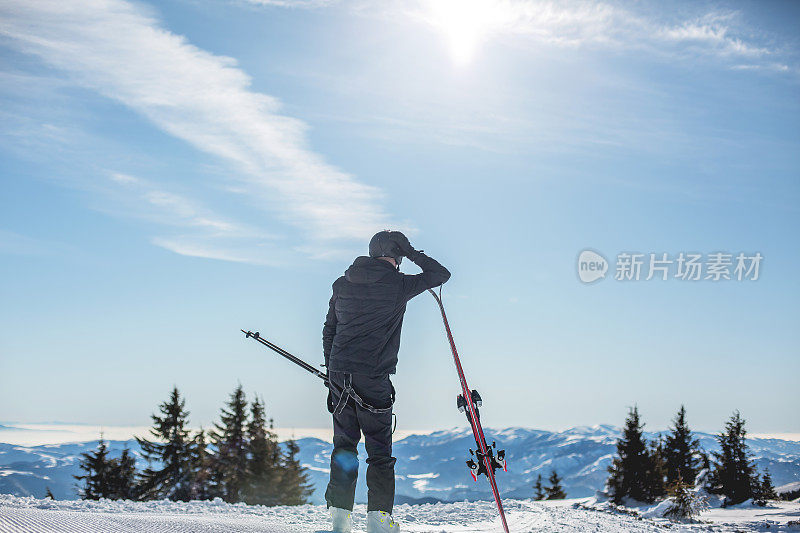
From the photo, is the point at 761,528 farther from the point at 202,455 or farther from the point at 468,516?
the point at 202,455

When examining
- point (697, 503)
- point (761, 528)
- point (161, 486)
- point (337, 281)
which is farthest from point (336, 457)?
point (161, 486)

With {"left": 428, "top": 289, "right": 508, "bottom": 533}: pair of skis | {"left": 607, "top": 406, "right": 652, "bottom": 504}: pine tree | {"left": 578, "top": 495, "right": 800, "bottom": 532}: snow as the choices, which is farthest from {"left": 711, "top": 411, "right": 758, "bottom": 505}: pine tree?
{"left": 428, "top": 289, "right": 508, "bottom": 533}: pair of skis

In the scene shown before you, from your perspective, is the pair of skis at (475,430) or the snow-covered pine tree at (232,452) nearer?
the pair of skis at (475,430)

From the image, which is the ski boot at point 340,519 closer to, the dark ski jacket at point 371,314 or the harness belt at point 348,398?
the harness belt at point 348,398

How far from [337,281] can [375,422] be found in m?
1.51

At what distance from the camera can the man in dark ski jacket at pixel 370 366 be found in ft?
19.4

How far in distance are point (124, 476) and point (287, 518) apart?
4463 centimetres

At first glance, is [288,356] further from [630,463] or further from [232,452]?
[232,452]

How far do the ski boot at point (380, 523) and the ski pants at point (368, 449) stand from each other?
0.15ft

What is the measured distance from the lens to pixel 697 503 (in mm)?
11898

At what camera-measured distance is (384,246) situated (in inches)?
245

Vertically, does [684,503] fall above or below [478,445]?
below

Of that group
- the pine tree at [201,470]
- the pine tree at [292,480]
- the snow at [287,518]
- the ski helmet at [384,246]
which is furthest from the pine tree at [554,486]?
the ski helmet at [384,246]

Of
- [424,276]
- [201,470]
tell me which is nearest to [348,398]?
[424,276]
